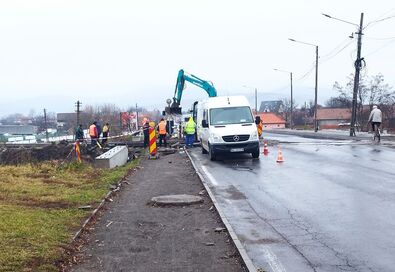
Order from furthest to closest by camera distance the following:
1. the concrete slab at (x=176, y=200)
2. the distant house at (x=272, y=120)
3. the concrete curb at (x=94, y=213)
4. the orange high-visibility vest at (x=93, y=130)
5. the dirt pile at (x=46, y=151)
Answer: the distant house at (x=272, y=120) → the dirt pile at (x=46, y=151) → the orange high-visibility vest at (x=93, y=130) → the concrete slab at (x=176, y=200) → the concrete curb at (x=94, y=213)

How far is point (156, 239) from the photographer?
747 cm

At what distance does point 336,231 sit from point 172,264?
2716 mm

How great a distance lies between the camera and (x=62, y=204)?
32.8 feet

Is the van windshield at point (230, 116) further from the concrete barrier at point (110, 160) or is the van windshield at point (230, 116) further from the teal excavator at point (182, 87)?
the teal excavator at point (182, 87)

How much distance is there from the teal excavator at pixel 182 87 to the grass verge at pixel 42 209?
18518 millimetres

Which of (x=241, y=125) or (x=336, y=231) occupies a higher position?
(x=241, y=125)

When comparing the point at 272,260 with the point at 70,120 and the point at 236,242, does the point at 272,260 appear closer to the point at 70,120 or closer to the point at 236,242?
the point at 236,242

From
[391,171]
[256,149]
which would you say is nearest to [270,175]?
[391,171]

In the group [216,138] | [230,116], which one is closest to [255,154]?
[216,138]

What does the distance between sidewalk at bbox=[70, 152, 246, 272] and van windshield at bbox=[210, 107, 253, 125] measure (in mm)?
8471

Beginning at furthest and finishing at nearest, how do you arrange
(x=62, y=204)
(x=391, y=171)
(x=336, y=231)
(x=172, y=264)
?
(x=391, y=171) < (x=62, y=204) < (x=336, y=231) < (x=172, y=264)

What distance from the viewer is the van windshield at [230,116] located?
2006 centimetres

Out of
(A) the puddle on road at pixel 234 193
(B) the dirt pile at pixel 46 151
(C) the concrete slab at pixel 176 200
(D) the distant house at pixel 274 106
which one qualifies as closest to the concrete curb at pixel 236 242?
(C) the concrete slab at pixel 176 200

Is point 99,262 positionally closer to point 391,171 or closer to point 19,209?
point 19,209
